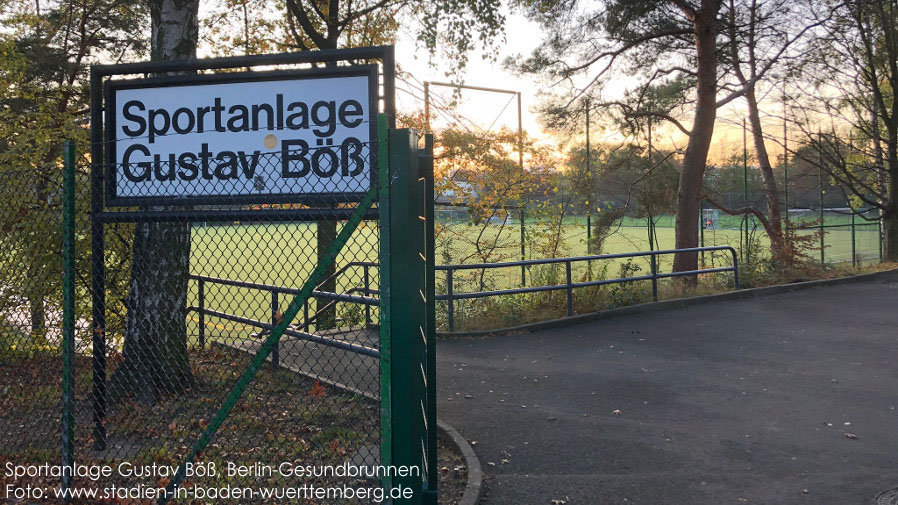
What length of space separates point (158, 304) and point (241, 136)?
2802mm

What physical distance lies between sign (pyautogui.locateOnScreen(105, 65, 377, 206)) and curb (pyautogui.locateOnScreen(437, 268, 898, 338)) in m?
6.29

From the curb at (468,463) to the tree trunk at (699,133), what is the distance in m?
11.9

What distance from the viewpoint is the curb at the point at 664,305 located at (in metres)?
10.6

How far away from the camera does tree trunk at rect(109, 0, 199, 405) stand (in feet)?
20.9

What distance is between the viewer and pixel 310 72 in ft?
13.7

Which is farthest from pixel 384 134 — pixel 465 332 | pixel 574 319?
pixel 574 319

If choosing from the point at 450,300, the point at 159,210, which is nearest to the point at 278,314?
the point at 159,210

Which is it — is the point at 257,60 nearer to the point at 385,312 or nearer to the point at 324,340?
the point at 385,312

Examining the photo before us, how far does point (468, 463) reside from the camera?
492cm

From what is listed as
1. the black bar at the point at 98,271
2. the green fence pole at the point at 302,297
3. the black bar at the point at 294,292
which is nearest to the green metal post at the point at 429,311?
the green fence pole at the point at 302,297

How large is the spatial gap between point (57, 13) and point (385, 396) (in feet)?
50.2

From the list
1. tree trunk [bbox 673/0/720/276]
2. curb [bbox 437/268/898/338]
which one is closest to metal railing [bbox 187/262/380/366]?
curb [bbox 437/268/898/338]

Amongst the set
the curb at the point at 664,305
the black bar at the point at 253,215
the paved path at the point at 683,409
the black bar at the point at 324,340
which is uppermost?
the black bar at the point at 253,215

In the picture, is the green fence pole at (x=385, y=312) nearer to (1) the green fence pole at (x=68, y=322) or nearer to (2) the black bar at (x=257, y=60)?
(2) the black bar at (x=257, y=60)
